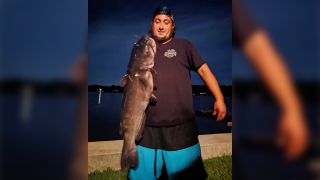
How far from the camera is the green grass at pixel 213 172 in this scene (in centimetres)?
191

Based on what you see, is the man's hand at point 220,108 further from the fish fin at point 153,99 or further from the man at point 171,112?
the fish fin at point 153,99

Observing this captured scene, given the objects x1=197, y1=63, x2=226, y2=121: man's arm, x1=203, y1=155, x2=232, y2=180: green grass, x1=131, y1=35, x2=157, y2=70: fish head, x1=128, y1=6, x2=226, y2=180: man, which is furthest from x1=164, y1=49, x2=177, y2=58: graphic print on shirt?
x1=203, y1=155, x2=232, y2=180: green grass

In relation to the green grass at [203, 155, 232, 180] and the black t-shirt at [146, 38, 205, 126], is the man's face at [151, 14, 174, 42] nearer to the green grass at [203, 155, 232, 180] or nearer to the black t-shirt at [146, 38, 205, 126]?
the black t-shirt at [146, 38, 205, 126]

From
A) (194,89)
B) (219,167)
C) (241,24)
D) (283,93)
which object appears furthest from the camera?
(219,167)

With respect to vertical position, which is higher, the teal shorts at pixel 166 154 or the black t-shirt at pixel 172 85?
the black t-shirt at pixel 172 85

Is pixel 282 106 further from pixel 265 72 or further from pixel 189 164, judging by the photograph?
pixel 189 164

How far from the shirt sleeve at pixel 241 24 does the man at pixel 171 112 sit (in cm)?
61

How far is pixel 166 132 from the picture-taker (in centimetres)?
161

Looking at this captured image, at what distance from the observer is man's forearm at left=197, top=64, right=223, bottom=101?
5.41ft

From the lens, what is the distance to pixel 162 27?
1680mm

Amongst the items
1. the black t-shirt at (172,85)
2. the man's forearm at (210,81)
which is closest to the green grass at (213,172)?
the black t-shirt at (172,85)

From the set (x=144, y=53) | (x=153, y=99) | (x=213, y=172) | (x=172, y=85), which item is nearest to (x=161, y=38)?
(x=144, y=53)

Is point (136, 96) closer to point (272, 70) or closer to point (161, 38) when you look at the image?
point (161, 38)

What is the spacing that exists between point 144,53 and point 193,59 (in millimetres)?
549
